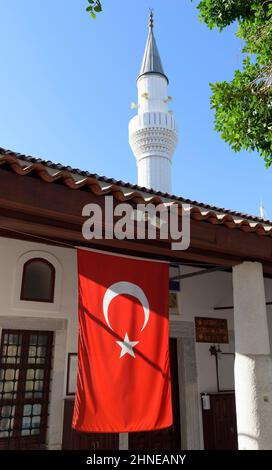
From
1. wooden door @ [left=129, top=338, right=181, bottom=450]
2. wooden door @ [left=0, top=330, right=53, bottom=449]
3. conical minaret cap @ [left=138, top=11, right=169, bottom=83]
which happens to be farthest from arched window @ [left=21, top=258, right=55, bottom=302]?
conical minaret cap @ [left=138, top=11, right=169, bottom=83]

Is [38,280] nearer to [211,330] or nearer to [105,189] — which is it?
[105,189]

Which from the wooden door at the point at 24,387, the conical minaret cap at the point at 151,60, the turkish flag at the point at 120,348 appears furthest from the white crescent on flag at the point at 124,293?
the conical minaret cap at the point at 151,60

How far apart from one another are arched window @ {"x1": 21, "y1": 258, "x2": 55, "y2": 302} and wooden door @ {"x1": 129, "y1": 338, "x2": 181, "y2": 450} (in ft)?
7.44

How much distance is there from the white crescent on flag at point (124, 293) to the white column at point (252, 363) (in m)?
1.17

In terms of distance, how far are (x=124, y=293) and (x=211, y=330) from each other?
343 centimetres

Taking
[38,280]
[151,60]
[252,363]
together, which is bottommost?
[252,363]

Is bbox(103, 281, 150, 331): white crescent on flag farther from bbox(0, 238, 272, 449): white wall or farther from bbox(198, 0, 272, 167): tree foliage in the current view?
bbox(198, 0, 272, 167): tree foliage

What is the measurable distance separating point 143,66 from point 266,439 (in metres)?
29.1

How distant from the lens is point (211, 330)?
22.7 feet

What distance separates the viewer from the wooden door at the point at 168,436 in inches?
238

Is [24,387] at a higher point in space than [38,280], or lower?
lower

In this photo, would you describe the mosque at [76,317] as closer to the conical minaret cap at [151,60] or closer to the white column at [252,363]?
the white column at [252,363]

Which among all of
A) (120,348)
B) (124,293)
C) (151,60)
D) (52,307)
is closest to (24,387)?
(52,307)

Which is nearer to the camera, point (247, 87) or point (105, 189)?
point (105, 189)
